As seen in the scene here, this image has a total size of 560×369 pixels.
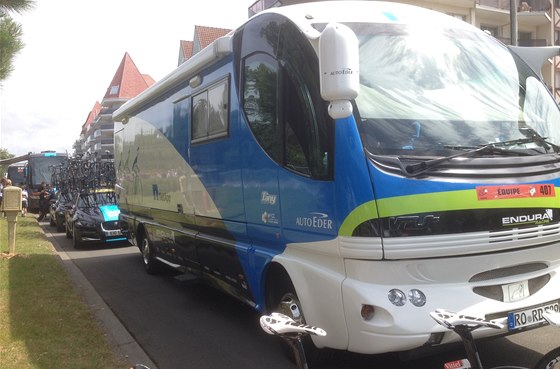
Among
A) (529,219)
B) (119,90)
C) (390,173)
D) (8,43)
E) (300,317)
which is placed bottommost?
(300,317)

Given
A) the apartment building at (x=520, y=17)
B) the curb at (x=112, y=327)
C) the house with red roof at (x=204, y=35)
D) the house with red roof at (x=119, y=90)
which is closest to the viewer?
the curb at (x=112, y=327)

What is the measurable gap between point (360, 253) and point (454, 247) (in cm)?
67

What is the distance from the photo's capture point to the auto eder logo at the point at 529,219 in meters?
3.80

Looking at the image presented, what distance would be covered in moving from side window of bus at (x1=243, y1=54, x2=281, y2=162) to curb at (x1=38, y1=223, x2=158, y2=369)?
242cm

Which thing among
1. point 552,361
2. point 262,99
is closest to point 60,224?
point 262,99

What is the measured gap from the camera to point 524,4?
34812mm

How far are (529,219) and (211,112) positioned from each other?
359 centimetres

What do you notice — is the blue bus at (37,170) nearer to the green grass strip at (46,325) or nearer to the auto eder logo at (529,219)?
the green grass strip at (46,325)

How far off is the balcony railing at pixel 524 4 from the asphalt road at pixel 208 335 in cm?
3115

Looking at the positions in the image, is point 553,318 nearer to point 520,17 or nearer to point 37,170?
point 37,170

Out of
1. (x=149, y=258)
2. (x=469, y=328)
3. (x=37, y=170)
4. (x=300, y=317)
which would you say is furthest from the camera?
(x=37, y=170)

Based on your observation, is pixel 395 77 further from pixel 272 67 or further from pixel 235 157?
pixel 235 157

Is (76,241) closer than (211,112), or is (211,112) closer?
(211,112)

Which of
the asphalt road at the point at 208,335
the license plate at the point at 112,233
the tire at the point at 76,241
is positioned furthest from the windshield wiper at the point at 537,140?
the tire at the point at 76,241
